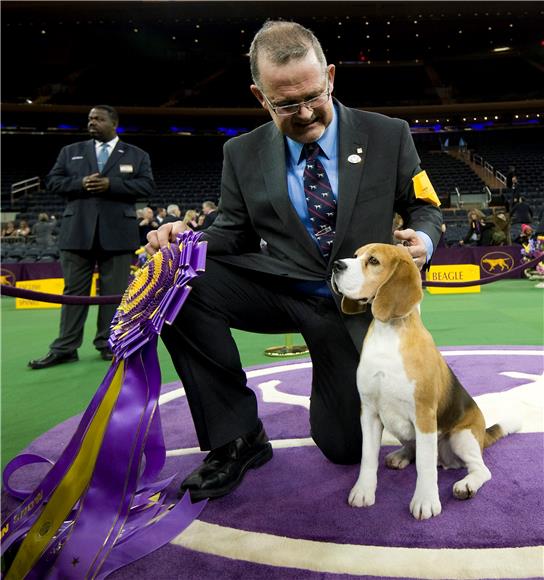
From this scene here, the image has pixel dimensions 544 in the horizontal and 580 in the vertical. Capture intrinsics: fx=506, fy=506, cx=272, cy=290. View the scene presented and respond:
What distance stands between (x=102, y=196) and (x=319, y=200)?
2934 mm

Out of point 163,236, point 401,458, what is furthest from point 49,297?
point 401,458

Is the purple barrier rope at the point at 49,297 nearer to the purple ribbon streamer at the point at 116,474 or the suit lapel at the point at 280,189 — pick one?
the purple ribbon streamer at the point at 116,474

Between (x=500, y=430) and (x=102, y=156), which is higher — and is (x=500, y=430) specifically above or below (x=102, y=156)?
below

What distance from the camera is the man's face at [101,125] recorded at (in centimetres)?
446

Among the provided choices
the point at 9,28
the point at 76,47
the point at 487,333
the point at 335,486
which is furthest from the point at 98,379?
the point at 76,47

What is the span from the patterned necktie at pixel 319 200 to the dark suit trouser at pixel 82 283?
9.27 ft

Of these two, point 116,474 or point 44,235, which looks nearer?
point 116,474

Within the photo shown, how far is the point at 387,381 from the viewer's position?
1681mm

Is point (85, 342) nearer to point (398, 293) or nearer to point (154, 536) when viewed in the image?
point (154, 536)

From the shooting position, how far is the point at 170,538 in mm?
1653

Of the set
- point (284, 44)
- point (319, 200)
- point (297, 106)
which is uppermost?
point (284, 44)

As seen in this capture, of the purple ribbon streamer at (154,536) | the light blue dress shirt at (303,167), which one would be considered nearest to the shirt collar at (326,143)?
the light blue dress shirt at (303,167)

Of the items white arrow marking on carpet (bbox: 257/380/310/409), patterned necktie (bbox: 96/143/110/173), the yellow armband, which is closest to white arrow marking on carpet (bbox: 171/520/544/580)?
the yellow armband

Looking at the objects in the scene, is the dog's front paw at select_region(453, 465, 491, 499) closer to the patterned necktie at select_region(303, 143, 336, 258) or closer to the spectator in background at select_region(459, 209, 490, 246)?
the patterned necktie at select_region(303, 143, 336, 258)
